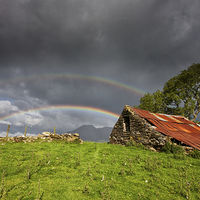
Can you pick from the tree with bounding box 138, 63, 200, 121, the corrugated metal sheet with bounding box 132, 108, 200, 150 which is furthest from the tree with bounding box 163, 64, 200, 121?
the corrugated metal sheet with bounding box 132, 108, 200, 150

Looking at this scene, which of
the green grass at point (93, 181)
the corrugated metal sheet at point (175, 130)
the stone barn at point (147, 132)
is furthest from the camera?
the stone barn at point (147, 132)

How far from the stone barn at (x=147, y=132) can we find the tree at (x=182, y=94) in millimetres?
23795

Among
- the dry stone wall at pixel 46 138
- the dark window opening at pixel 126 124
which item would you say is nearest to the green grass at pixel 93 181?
the dry stone wall at pixel 46 138

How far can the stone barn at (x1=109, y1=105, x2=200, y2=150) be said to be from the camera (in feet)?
42.7

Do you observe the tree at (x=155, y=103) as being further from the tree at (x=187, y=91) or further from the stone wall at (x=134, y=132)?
the stone wall at (x=134, y=132)

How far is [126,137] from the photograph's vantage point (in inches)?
682

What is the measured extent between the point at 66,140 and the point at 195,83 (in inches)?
1616

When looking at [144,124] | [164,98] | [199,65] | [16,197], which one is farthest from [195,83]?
[16,197]

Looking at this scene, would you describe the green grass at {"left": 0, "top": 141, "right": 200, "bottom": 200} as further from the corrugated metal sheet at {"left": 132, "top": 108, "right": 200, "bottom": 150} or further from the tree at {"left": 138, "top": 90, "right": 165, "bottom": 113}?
the tree at {"left": 138, "top": 90, "right": 165, "bottom": 113}

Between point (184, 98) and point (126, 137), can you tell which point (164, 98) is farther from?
point (126, 137)

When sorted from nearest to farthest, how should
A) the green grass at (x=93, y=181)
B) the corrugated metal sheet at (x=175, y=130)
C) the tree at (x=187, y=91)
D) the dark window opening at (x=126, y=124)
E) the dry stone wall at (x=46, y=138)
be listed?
the green grass at (x=93, y=181) < the corrugated metal sheet at (x=175, y=130) < the dry stone wall at (x=46, y=138) < the dark window opening at (x=126, y=124) < the tree at (x=187, y=91)

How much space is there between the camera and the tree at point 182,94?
36.4 m

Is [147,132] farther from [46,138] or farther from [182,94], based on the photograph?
[182,94]

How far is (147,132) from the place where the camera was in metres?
14.6
